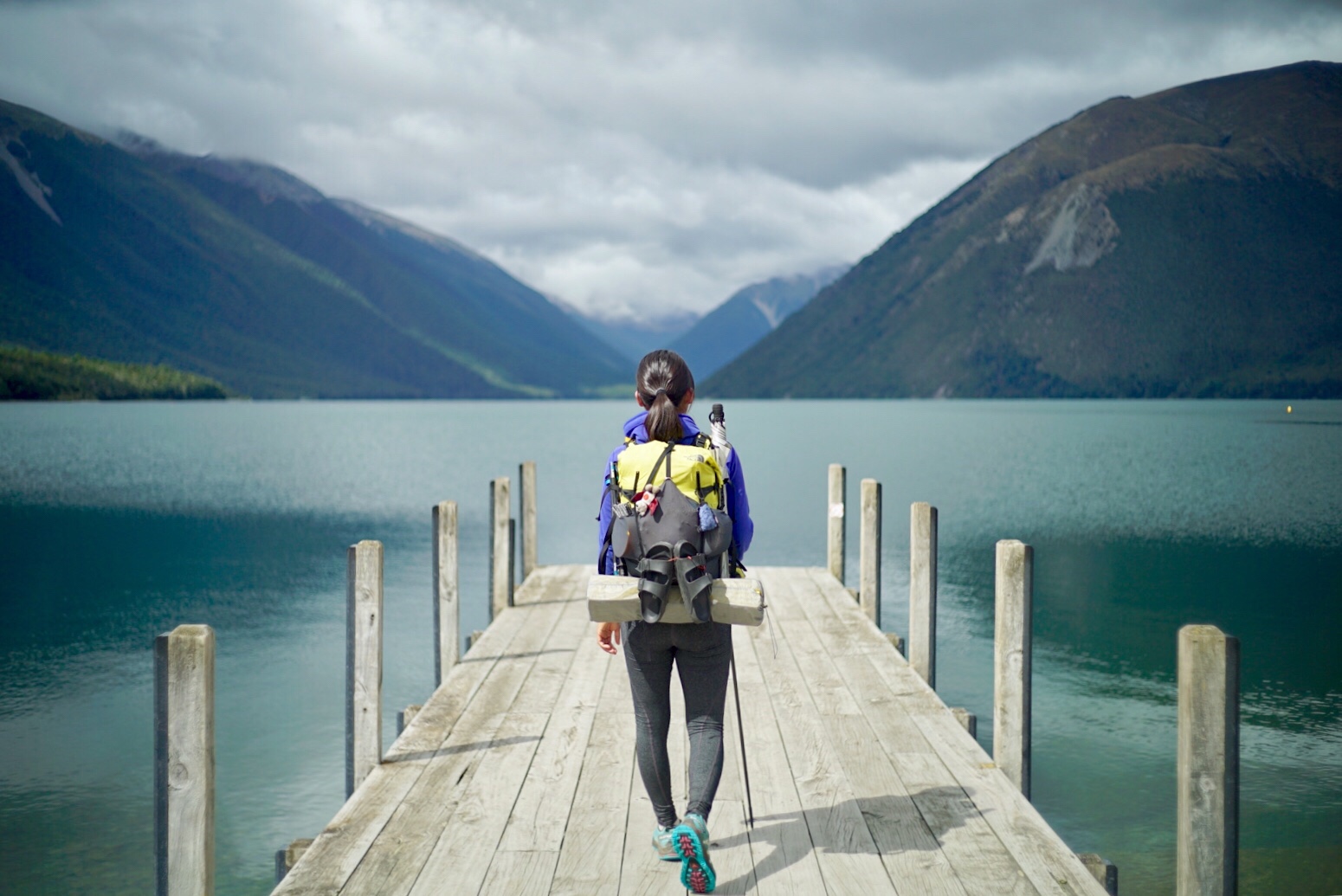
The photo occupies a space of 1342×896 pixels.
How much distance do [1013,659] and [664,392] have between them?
287 centimetres

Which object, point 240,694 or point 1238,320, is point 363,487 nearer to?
point 240,694

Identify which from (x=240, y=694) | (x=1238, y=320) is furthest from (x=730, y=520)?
(x=1238, y=320)

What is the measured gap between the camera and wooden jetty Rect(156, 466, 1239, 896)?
3654 millimetres

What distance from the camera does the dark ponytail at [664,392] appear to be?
3.77 m

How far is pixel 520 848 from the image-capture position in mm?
4375

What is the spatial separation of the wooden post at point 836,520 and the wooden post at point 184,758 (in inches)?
355

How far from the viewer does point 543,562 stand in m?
22.2

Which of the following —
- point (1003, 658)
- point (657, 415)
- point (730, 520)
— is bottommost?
point (1003, 658)

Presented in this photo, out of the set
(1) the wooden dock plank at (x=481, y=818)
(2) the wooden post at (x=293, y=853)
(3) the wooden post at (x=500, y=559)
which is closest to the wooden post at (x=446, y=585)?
(3) the wooden post at (x=500, y=559)

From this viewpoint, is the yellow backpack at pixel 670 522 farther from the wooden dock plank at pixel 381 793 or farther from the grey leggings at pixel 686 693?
the wooden dock plank at pixel 381 793

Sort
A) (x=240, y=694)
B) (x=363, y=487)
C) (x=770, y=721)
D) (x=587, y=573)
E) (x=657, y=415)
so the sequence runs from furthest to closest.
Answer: (x=363, y=487)
(x=587, y=573)
(x=240, y=694)
(x=770, y=721)
(x=657, y=415)

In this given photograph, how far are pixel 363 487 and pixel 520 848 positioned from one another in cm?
3423

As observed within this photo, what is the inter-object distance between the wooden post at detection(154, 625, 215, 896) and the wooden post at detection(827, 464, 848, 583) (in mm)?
9009

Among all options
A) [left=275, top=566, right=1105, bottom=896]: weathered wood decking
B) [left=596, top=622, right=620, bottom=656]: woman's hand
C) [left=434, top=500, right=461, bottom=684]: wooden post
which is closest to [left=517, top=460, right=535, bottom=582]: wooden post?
[left=434, top=500, right=461, bottom=684]: wooden post
